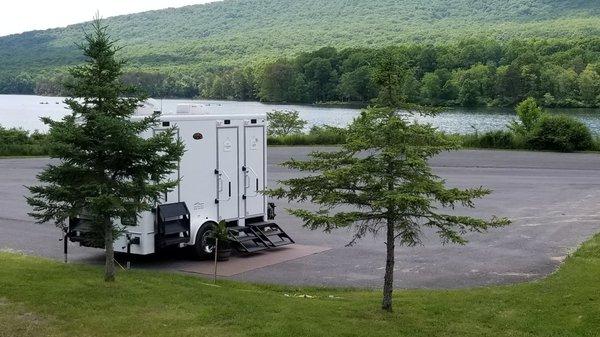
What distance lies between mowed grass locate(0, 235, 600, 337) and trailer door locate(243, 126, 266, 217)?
388 centimetres

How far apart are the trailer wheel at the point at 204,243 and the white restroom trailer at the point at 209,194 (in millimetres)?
20

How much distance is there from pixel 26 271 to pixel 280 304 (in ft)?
15.4

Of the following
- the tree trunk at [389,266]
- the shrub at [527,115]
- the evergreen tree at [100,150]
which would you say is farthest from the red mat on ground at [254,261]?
the shrub at [527,115]

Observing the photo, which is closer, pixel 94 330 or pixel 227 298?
pixel 94 330

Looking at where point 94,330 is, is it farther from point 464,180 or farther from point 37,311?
point 464,180

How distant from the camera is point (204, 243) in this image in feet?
50.6

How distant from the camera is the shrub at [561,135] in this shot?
3966 centimetres

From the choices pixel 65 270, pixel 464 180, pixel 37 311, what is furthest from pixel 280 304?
pixel 464 180

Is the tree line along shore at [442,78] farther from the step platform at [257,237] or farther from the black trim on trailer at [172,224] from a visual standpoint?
the black trim on trailer at [172,224]

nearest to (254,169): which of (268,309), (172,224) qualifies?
(172,224)

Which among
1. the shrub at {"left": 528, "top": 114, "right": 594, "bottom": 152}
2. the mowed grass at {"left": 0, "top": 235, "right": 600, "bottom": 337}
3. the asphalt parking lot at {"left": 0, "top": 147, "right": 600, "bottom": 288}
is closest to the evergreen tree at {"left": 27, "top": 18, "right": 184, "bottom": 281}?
the mowed grass at {"left": 0, "top": 235, "right": 600, "bottom": 337}

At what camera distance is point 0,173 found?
32.5 metres

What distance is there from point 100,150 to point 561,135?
3318 cm

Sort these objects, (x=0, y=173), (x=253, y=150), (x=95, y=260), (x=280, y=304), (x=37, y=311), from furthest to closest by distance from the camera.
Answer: (x=0, y=173)
(x=253, y=150)
(x=95, y=260)
(x=280, y=304)
(x=37, y=311)
